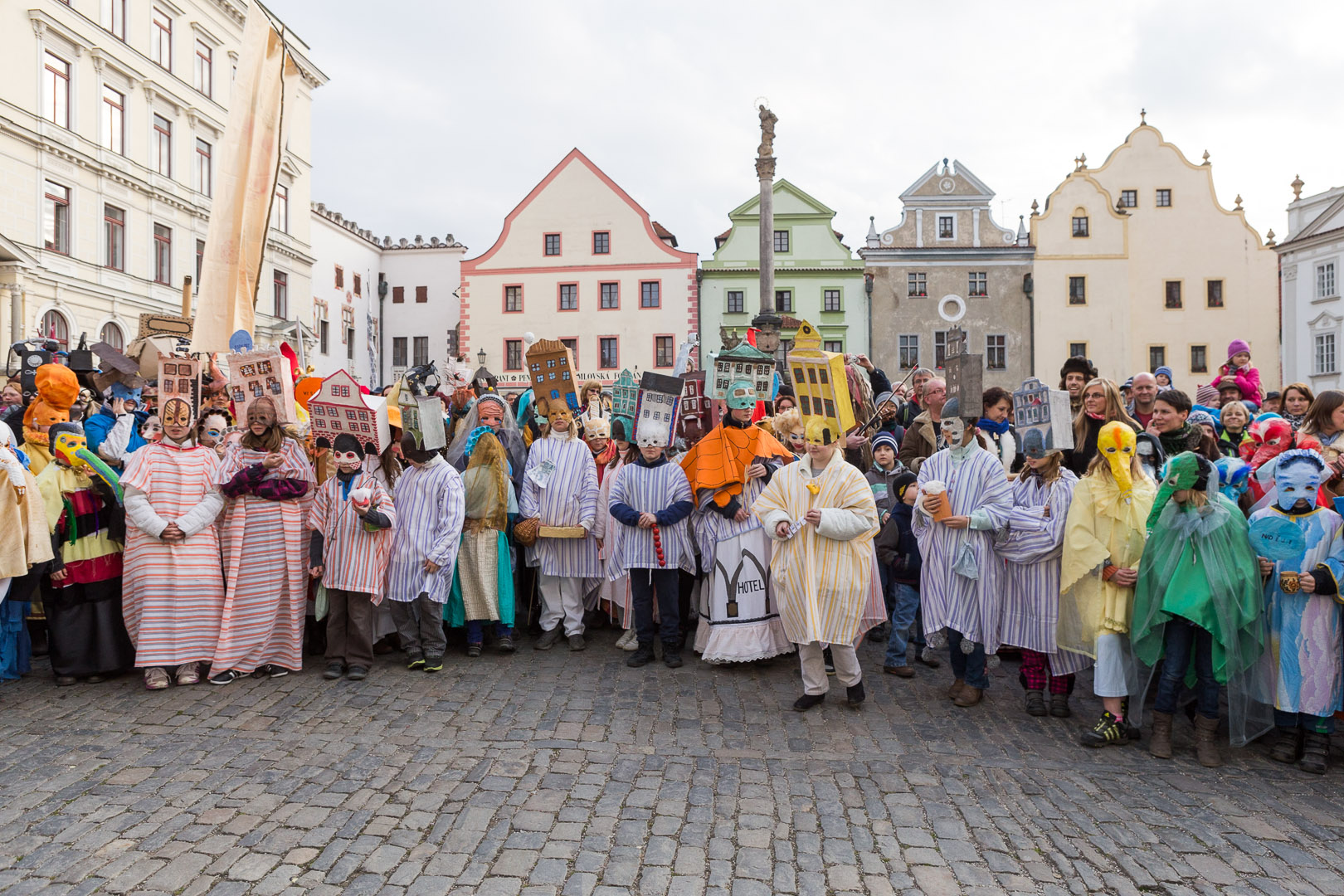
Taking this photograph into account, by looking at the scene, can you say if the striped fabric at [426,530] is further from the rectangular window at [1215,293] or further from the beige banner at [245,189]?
the rectangular window at [1215,293]

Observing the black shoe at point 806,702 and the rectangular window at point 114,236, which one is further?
the rectangular window at point 114,236

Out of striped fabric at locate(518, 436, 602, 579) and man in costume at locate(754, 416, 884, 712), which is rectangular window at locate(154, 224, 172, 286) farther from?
man in costume at locate(754, 416, 884, 712)

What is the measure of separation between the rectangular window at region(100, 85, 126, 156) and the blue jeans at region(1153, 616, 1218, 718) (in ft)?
92.0

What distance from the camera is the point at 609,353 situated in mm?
36250

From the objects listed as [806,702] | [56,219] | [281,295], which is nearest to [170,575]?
[806,702]

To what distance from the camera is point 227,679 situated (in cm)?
593

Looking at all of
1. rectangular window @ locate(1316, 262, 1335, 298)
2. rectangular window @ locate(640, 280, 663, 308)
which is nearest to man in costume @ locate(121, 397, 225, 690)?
rectangular window @ locate(640, 280, 663, 308)

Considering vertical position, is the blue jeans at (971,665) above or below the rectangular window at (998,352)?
below

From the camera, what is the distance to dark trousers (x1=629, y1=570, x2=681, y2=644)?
21.3 ft

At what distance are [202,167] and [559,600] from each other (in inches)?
1095

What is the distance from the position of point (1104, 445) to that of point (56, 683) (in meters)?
6.66

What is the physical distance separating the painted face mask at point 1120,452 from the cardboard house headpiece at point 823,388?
1.54 m

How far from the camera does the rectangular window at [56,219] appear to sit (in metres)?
22.5

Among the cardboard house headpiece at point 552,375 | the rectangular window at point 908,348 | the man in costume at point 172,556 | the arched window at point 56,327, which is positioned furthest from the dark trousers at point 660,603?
the rectangular window at point 908,348
